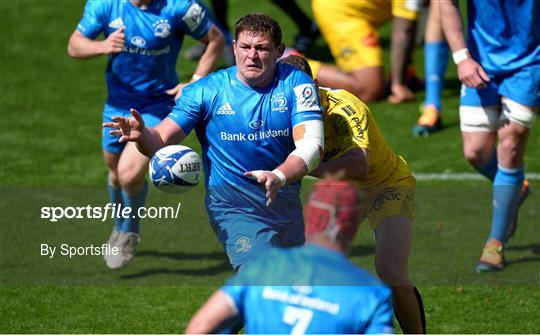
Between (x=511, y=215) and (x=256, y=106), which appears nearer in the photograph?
(x=256, y=106)

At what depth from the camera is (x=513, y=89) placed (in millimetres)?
8609

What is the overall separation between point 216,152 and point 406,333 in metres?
1.56

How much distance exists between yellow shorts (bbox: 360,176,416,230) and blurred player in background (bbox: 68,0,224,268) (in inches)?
97.6

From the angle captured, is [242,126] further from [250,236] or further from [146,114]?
[146,114]

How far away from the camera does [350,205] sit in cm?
436

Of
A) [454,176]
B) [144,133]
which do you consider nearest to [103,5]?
[144,133]

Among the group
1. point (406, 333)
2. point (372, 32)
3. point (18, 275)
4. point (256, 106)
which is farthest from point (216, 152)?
point (372, 32)

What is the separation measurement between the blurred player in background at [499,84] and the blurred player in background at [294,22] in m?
5.62

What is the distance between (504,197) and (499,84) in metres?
0.86

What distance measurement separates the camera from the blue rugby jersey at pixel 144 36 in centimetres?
903

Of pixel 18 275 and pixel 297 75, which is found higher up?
pixel 297 75

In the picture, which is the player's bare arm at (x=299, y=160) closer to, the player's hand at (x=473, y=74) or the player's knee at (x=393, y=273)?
the player's knee at (x=393, y=273)

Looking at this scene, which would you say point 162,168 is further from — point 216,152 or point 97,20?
point 97,20

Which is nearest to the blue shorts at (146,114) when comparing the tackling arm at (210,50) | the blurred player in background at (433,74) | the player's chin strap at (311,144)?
the tackling arm at (210,50)
